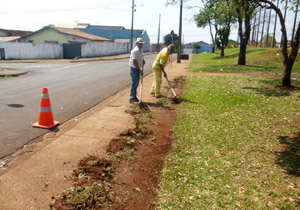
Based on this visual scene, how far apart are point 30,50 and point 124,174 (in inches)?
1230

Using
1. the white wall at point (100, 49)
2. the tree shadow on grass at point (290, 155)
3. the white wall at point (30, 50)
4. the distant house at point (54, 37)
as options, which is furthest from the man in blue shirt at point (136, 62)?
the distant house at point (54, 37)

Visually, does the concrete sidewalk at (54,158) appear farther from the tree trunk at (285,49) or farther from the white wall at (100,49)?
the white wall at (100,49)

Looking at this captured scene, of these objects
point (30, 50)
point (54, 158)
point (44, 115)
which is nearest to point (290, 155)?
point (54, 158)

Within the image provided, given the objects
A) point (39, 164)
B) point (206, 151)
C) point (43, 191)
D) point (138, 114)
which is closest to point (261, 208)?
point (206, 151)

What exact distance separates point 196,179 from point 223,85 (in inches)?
327

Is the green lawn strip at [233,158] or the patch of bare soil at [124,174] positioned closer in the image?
the patch of bare soil at [124,174]

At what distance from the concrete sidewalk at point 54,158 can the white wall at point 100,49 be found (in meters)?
30.4

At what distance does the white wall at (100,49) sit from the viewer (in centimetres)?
3544

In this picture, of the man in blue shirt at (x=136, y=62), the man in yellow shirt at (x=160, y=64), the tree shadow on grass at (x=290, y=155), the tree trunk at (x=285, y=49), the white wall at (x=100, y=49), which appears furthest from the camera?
the white wall at (x=100, y=49)

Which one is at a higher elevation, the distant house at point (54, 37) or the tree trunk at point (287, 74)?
the distant house at point (54, 37)

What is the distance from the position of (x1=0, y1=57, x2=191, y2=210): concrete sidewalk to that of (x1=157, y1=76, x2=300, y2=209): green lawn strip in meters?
1.31

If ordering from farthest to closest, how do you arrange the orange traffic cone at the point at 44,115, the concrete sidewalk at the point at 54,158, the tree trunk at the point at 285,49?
the tree trunk at the point at 285,49
the orange traffic cone at the point at 44,115
the concrete sidewalk at the point at 54,158

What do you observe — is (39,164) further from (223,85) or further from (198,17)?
(198,17)

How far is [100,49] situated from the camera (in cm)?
4012
